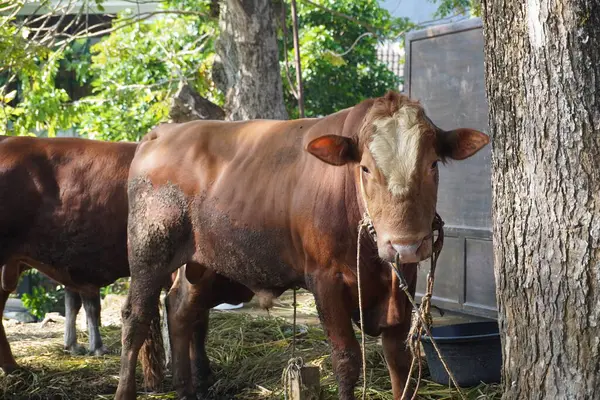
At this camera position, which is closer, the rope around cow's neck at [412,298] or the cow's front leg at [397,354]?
the rope around cow's neck at [412,298]

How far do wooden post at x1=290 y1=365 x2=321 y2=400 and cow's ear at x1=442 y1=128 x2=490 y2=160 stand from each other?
1306 mm

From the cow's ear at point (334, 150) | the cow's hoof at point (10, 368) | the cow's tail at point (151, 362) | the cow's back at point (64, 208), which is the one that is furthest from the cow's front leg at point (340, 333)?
the cow's hoof at point (10, 368)

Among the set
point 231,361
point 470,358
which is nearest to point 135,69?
point 231,361

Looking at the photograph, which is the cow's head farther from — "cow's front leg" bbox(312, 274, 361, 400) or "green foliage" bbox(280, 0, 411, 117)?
"green foliage" bbox(280, 0, 411, 117)

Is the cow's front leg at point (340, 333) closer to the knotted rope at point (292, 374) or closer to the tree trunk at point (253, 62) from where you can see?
the knotted rope at point (292, 374)

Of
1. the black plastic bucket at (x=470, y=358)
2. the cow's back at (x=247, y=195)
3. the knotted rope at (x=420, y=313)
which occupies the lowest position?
the black plastic bucket at (x=470, y=358)

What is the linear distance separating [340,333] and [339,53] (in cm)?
1173

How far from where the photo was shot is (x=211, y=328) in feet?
25.6

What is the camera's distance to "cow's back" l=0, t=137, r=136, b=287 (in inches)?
265

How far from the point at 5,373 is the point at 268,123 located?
2.94 metres

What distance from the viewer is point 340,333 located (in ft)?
15.4

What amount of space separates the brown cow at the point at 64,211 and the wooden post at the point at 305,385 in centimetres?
297

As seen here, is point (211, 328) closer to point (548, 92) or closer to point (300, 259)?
point (300, 259)

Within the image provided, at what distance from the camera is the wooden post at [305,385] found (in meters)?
4.33
